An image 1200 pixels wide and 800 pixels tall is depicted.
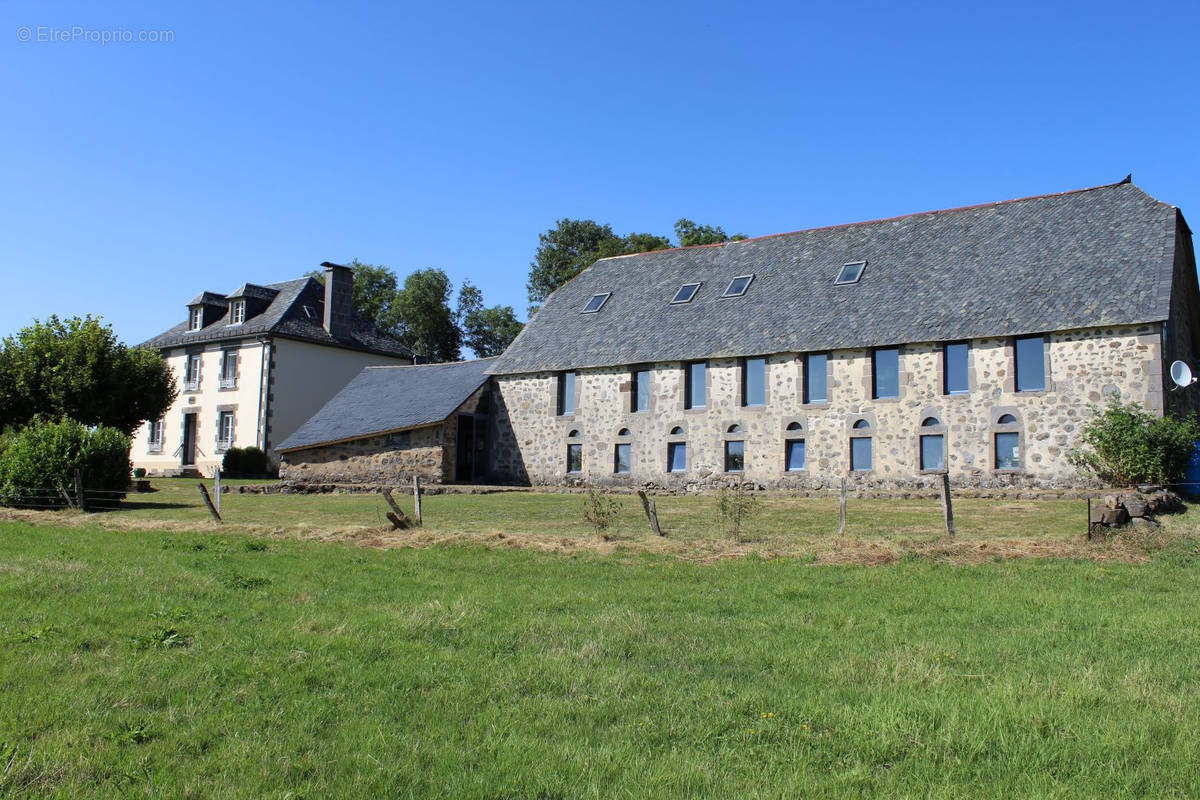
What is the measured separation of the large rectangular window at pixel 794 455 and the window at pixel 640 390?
504 centimetres

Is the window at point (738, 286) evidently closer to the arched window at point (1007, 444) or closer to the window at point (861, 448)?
the window at point (861, 448)

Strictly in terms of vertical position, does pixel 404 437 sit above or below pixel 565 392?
below

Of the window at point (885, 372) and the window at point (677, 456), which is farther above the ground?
the window at point (885, 372)

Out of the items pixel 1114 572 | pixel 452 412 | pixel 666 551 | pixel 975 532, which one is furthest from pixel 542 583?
pixel 452 412

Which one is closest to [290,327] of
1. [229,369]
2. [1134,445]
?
[229,369]

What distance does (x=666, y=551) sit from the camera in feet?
43.3

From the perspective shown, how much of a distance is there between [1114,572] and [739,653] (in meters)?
6.18

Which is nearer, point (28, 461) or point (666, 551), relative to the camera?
point (666, 551)

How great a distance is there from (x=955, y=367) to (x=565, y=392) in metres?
13.2

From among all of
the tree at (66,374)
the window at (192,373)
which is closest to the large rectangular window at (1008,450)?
the tree at (66,374)

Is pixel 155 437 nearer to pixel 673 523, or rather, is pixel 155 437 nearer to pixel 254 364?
pixel 254 364

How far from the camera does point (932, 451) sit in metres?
25.5

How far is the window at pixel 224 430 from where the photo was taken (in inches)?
1606

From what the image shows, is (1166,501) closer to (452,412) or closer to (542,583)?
(542,583)
